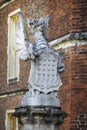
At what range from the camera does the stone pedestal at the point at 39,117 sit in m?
7.92

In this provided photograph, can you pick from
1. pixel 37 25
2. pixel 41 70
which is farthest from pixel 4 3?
pixel 41 70

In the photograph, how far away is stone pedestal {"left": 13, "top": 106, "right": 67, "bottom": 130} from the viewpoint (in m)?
7.92

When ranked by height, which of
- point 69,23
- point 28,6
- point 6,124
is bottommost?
point 6,124

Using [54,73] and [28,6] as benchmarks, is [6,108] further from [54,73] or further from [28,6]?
[54,73]

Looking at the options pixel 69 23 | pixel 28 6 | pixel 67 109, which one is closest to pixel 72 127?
pixel 67 109

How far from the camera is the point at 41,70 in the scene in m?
8.35

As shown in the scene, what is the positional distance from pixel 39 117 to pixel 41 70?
0.85m

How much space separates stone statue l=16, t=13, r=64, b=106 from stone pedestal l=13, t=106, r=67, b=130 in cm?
13

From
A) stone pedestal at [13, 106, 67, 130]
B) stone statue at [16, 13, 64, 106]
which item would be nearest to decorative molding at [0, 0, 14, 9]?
stone statue at [16, 13, 64, 106]

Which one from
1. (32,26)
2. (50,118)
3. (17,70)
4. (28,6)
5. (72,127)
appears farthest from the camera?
(17,70)

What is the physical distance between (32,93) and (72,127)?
3.17 m

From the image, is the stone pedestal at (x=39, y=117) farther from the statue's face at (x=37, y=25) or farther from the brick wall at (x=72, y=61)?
the brick wall at (x=72, y=61)

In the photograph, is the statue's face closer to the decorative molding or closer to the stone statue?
the stone statue

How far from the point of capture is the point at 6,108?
16281mm
